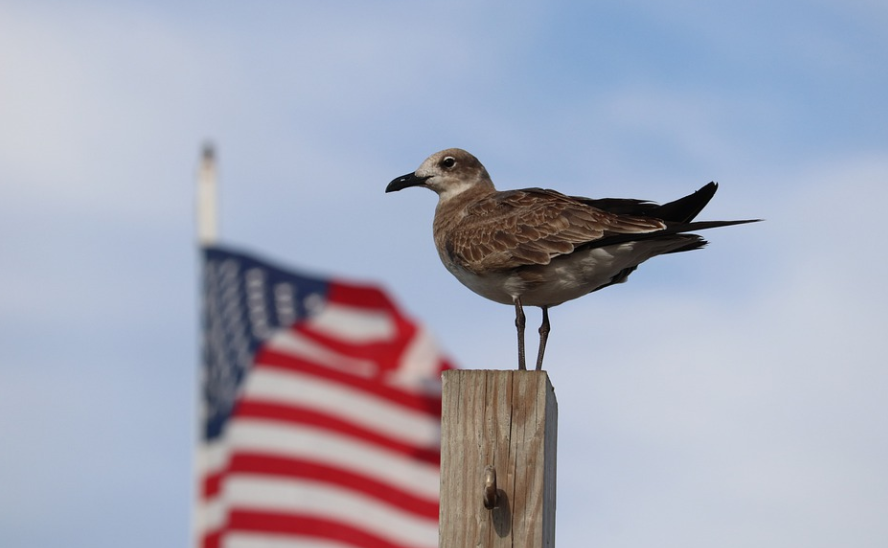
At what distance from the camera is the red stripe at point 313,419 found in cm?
1213

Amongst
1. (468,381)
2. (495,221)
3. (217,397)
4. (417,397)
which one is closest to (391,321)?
(417,397)

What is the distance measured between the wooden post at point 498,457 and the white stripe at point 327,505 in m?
7.51

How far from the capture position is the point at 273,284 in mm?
13156

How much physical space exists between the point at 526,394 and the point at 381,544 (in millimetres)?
7796

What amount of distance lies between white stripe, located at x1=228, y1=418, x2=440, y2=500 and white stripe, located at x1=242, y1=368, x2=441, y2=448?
0.23 metres

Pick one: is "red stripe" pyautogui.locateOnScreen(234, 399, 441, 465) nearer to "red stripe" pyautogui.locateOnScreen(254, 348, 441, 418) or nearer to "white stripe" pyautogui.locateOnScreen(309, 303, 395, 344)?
"red stripe" pyautogui.locateOnScreen(254, 348, 441, 418)

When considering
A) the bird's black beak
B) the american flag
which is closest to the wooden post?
the bird's black beak

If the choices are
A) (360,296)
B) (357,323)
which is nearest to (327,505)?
(357,323)

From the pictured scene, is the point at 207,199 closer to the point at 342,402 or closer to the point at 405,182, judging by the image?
the point at 342,402

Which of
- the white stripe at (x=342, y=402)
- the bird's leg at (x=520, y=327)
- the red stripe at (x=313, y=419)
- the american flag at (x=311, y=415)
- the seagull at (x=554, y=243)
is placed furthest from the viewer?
the white stripe at (x=342, y=402)

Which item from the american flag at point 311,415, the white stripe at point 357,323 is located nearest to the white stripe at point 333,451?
the american flag at point 311,415

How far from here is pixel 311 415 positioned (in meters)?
12.2

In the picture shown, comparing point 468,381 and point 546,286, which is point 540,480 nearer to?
point 468,381

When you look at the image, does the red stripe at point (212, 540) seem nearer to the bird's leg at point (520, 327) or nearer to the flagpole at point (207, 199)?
the flagpole at point (207, 199)
